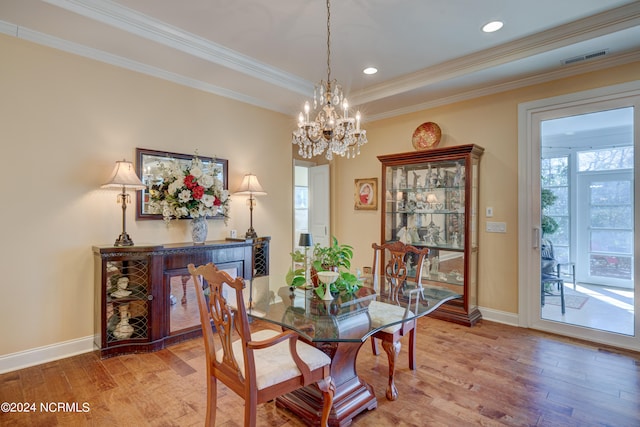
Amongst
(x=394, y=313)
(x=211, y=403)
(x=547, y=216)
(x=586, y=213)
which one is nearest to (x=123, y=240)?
(x=211, y=403)

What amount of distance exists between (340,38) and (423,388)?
3.08 metres

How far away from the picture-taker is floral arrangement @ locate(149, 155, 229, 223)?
3.26 metres

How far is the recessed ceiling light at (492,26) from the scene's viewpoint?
273 centimetres

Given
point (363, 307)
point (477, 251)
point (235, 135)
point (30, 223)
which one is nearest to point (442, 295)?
point (363, 307)

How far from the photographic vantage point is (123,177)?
284 centimetres

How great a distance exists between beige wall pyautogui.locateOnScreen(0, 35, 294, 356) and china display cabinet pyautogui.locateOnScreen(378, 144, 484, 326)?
2141mm

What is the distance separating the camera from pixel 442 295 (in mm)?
2342

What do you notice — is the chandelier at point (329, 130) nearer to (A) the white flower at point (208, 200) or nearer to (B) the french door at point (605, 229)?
(A) the white flower at point (208, 200)

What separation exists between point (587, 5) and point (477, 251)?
256cm

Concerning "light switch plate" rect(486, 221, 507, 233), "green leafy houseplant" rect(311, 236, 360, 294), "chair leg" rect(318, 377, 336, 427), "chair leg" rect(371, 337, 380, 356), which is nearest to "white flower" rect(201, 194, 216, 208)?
"green leafy houseplant" rect(311, 236, 360, 294)

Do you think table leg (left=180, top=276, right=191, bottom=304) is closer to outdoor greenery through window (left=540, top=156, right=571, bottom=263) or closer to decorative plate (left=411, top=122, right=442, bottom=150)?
decorative plate (left=411, top=122, right=442, bottom=150)

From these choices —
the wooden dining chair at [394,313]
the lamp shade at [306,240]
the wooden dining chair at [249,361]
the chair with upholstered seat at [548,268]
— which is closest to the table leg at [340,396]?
the wooden dining chair at [249,361]

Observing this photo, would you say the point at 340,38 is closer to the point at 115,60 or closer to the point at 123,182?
the point at 115,60

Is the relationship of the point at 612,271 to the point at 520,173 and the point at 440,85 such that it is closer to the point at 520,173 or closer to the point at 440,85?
the point at 520,173
